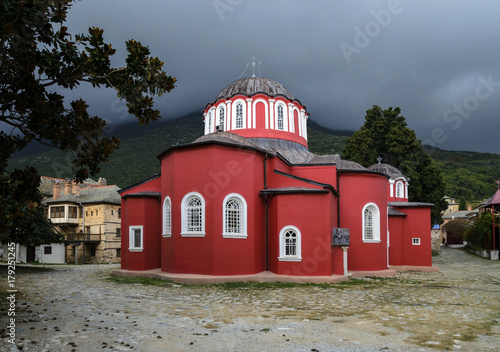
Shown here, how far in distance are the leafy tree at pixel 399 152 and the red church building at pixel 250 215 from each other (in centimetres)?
1541

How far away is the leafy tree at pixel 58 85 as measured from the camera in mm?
6395

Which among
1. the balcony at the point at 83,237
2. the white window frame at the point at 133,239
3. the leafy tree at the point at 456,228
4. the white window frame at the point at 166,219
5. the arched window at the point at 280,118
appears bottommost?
the leafy tree at the point at 456,228

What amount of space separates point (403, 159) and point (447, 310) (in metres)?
28.6

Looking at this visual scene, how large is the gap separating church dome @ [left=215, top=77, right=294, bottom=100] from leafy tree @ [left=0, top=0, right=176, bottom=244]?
16334 mm

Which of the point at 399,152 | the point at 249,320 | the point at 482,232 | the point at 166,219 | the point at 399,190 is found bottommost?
the point at 482,232

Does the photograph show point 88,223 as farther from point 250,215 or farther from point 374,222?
point 374,222

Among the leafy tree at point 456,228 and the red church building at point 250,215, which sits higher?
the red church building at point 250,215

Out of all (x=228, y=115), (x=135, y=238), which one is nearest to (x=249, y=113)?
(x=228, y=115)

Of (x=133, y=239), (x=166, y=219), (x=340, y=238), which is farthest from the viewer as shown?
(x=133, y=239)

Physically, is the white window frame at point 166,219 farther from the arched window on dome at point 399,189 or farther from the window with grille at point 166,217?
the arched window on dome at point 399,189

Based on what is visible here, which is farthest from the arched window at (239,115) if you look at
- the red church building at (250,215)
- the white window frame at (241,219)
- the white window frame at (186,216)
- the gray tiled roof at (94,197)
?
the gray tiled roof at (94,197)

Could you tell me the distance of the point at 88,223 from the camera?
38.4m

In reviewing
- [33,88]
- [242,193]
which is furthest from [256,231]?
[33,88]

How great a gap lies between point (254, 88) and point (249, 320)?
17046 mm
